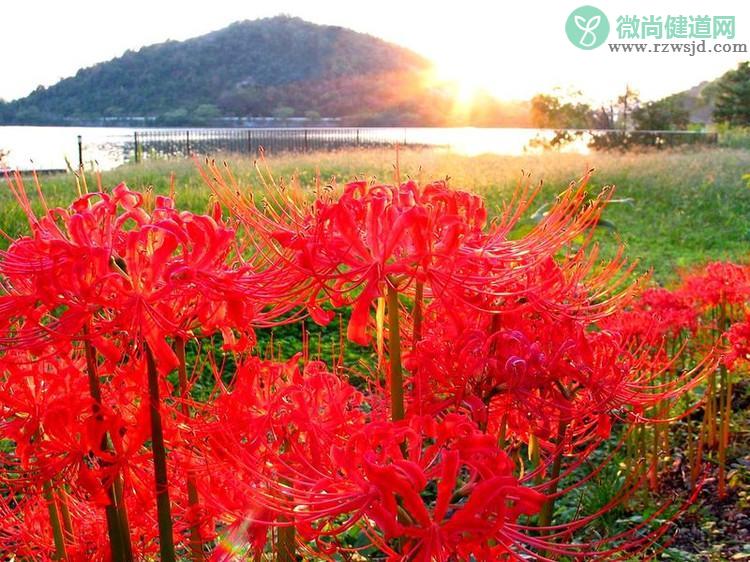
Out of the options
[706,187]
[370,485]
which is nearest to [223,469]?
[370,485]

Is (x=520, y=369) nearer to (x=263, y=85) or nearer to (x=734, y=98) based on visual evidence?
(x=734, y=98)

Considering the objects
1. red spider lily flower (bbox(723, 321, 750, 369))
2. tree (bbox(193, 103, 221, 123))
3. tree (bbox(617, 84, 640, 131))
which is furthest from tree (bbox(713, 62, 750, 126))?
tree (bbox(193, 103, 221, 123))

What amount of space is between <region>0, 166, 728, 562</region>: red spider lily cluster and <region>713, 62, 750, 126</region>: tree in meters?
35.7

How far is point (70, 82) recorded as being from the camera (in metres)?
82.9

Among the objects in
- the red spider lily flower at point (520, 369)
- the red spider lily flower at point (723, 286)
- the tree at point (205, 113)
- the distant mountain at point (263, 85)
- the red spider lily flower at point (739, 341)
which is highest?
the distant mountain at point (263, 85)

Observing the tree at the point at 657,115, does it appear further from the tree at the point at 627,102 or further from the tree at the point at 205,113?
the tree at the point at 205,113

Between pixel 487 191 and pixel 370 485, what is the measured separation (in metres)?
13.0

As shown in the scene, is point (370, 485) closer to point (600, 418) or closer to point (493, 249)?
point (493, 249)

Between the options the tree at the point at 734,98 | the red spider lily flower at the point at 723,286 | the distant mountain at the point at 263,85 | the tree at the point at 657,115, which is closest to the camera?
the red spider lily flower at the point at 723,286

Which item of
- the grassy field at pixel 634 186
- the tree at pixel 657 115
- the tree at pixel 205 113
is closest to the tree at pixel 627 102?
the tree at pixel 657 115

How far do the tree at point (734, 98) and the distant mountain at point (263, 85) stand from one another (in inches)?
1840

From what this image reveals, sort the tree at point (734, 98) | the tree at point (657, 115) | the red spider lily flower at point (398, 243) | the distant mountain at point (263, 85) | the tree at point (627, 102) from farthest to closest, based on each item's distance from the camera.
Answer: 1. the distant mountain at point (263, 85)
2. the tree at point (734, 98)
3. the tree at point (627, 102)
4. the tree at point (657, 115)
5. the red spider lily flower at point (398, 243)

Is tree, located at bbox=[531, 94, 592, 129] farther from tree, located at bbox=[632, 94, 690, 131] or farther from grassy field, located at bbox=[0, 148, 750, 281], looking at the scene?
grassy field, located at bbox=[0, 148, 750, 281]

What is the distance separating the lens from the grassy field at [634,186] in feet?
37.0
